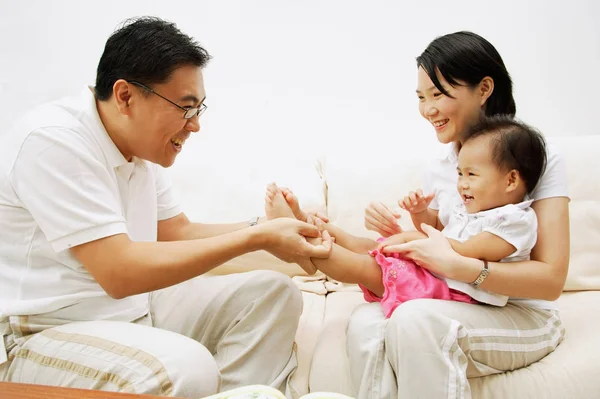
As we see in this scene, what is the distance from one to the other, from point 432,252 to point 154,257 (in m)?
0.74

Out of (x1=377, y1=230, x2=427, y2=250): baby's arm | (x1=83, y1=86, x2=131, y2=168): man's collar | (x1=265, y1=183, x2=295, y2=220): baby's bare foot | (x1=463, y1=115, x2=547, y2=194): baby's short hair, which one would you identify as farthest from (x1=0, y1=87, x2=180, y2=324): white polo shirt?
(x1=463, y1=115, x2=547, y2=194): baby's short hair

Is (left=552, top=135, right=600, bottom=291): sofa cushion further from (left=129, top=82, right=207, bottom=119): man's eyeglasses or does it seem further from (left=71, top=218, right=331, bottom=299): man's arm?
(left=129, top=82, right=207, bottom=119): man's eyeglasses

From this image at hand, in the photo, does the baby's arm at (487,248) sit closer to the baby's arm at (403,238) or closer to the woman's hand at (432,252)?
the woman's hand at (432,252)

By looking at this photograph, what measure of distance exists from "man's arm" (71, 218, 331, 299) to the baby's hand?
1.44 ft

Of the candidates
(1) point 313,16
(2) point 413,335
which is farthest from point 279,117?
(2) point 413,335

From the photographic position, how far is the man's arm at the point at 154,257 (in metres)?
1.24

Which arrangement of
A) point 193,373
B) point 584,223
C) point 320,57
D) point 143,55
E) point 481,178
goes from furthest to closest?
point 320,57, point 584,223, point 481,178, point 143,55, point 193,373

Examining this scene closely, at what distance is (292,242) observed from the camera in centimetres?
144

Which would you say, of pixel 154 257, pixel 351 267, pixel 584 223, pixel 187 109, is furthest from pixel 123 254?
pixel 584 223

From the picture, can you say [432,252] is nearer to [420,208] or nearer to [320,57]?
[420,208]

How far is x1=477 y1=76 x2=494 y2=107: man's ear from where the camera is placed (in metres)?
1.57

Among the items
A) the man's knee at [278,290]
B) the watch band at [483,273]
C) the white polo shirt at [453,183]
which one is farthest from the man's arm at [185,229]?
the watch band at [483,273]

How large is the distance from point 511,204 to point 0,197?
1353 mm

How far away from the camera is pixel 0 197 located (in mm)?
1336
